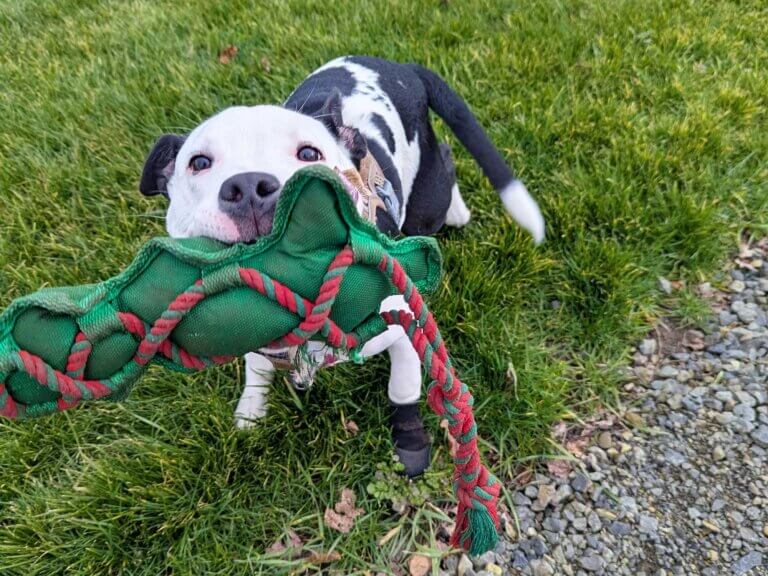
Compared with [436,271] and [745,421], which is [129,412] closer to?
[436,271]

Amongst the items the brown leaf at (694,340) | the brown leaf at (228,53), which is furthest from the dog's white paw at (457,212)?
the brown leaf at (228,53)

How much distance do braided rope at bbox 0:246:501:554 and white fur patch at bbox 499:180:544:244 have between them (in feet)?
4.26

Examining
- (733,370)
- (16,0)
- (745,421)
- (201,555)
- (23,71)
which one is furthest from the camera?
(16,0)

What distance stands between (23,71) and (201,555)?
357cm

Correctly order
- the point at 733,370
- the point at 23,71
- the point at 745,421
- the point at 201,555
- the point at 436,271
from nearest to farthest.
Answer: the point at 436,271, the point at 201,555, the point at 745,421, the point at 733,370, the point at 23,71

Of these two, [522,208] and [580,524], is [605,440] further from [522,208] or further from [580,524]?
[522,208]

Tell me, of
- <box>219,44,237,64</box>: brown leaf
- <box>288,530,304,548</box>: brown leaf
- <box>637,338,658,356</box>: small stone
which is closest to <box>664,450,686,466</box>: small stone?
<box>637,338,658,356</box>: small stone

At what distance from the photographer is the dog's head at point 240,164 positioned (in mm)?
1395

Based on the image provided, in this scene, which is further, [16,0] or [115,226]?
[16,0]

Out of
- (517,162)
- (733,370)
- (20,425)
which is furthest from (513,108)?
(20,425)

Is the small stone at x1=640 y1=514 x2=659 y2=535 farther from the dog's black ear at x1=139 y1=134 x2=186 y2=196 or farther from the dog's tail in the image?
the dog's black ear at x1=139 y1=134 x2=186 y2=196

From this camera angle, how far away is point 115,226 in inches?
124

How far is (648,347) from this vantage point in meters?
2.67

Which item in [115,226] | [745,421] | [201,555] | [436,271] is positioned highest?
[436,271]
